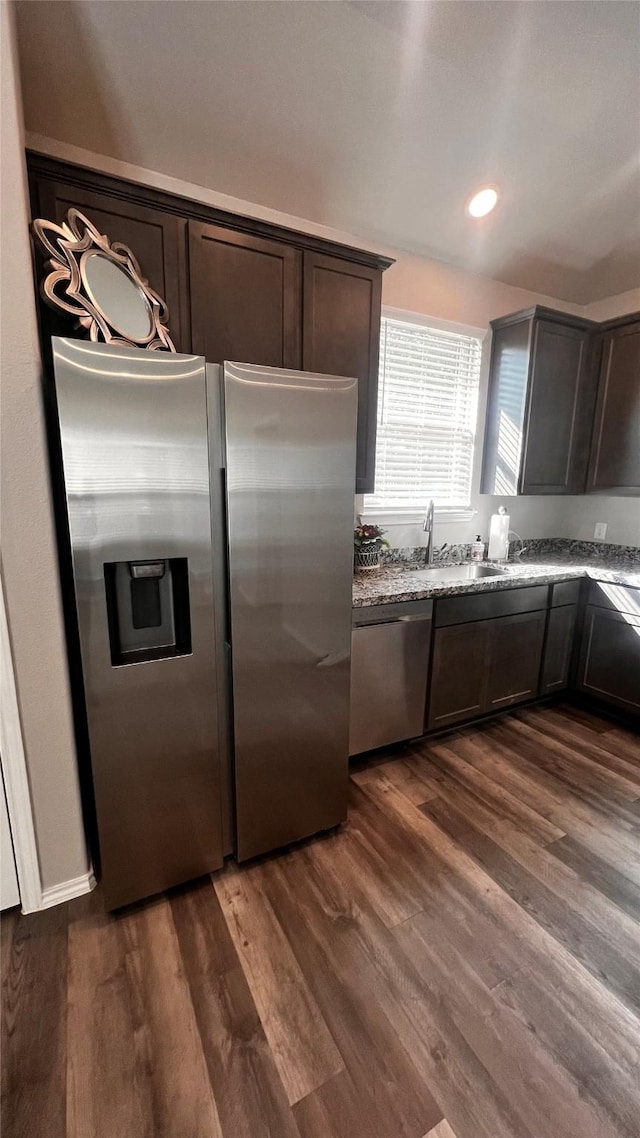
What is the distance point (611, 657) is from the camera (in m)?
2.73

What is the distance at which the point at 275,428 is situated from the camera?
145 centimetres

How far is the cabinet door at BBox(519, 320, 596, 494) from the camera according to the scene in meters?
2.87

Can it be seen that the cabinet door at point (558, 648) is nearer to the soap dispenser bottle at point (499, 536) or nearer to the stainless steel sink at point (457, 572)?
the stainless steel sink at point (457, 572)

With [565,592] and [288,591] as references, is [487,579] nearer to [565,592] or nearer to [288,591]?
[565,592]

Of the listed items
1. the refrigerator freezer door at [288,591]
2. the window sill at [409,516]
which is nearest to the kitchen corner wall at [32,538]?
the refrigerator freezer door at [288,591]

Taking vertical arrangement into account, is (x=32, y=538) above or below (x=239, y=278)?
below

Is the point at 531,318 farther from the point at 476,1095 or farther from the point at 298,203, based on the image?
the point at 476,1095

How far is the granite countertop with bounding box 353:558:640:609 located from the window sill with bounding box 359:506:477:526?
0.96 feet

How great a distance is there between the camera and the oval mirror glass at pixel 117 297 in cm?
141

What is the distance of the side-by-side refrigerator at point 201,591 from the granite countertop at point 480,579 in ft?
1.48

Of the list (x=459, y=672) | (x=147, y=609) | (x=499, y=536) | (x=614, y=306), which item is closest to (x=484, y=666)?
(x=459, y=672)

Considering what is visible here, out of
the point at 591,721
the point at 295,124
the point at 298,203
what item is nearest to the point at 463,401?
the point at 298,203

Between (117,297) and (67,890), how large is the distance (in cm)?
204

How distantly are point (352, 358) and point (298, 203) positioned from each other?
2.86ft
